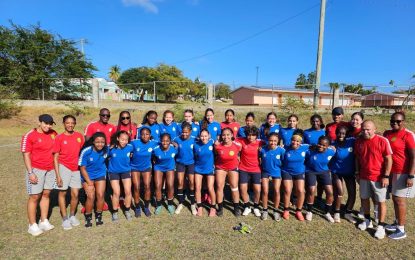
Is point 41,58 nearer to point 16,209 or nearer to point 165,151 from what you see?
point 16,209

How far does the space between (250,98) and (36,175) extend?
33.4 metres

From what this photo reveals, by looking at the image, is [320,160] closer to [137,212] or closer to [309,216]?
[309,216]

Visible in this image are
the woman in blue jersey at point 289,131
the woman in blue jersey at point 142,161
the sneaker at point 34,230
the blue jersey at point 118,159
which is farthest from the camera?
the woman in blue jersey at point 289,131

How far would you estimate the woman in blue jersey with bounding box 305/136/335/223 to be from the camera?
5020 mm

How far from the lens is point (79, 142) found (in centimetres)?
475

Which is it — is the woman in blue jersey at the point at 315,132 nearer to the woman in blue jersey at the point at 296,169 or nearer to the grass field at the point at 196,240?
the woman in blue jersey at the point at 296,169

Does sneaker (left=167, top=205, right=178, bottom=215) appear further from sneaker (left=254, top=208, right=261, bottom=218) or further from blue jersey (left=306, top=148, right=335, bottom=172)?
blue jersey (left=306, top=148, right=335, bottom=172)

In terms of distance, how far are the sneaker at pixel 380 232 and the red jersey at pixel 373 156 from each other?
75 centimetres

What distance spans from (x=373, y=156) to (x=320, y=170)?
0.90 metres

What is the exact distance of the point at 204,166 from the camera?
17.4ft

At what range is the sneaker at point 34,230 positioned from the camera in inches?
174

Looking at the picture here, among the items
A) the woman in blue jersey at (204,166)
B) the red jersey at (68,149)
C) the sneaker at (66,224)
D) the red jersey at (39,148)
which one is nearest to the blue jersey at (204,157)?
the woman in blue jersey at (204,166)

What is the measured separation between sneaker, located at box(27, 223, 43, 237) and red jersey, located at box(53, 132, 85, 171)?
1.02 metres

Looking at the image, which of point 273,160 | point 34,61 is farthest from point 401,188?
point 34,61
